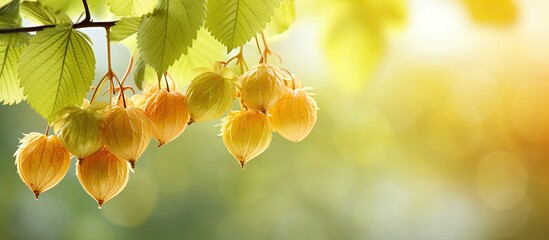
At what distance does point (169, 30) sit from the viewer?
190 mm

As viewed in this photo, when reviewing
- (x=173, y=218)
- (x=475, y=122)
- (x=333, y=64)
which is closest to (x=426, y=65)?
(x=475, y=122)

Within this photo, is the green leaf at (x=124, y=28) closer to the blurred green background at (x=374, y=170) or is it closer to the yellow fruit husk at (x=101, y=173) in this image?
the yellow fruit husk at (x=101, y=173)

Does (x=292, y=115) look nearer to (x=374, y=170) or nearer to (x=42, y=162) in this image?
(x=42, y=162)

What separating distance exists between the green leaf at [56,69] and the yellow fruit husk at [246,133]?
5 centimetres

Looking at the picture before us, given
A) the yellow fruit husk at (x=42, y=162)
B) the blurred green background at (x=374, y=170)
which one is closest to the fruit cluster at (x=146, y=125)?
the yellow fruit husk at (x=42, y=162)

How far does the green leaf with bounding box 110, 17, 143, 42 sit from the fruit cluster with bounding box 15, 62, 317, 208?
2 centimetres

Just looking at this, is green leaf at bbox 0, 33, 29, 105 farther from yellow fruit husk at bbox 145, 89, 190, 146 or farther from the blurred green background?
the blurred green background

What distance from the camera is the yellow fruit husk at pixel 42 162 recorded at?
217mm

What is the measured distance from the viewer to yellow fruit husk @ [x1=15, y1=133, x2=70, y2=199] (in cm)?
22

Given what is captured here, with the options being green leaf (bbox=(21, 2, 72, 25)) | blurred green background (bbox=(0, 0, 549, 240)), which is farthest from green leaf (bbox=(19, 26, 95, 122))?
blurred green background (bbox=(0, 0, 549, 240))

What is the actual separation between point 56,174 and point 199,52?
0.06 metres

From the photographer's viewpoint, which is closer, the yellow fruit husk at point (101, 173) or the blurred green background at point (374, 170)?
the yellow fruit husk at point (101, 173)

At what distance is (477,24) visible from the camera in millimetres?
252

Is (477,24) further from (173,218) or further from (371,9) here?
(173,218)
